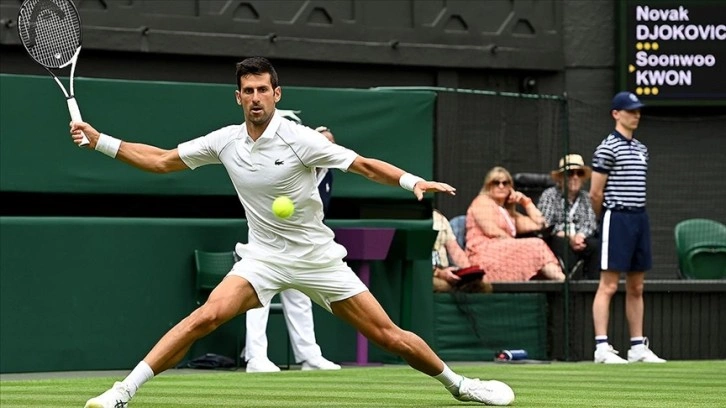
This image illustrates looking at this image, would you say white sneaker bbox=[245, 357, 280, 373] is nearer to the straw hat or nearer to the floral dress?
the floral dress

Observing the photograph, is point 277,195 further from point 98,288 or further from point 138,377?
point 98,288

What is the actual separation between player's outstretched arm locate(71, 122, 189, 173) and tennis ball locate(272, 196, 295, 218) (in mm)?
600

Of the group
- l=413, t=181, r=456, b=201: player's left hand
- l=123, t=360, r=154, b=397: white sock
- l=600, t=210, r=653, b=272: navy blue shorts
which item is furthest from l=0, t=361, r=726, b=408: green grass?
l=413, t=181, r=456, b=201: player's left hand

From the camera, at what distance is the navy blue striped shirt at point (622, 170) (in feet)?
43.1

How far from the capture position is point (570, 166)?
48.3ft

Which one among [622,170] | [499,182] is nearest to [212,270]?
[499,182]

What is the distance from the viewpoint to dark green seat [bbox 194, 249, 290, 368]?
42.4 ft

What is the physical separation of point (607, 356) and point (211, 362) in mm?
3390

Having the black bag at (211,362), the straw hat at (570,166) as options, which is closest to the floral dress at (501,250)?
the straw hat at (570,166)

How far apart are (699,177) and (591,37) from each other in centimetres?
534

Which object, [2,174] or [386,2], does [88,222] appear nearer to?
[2,174]

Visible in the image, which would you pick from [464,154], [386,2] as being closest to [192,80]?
[386,2]

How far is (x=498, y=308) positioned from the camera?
14242 millimetres

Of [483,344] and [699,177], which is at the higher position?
[699,177]
